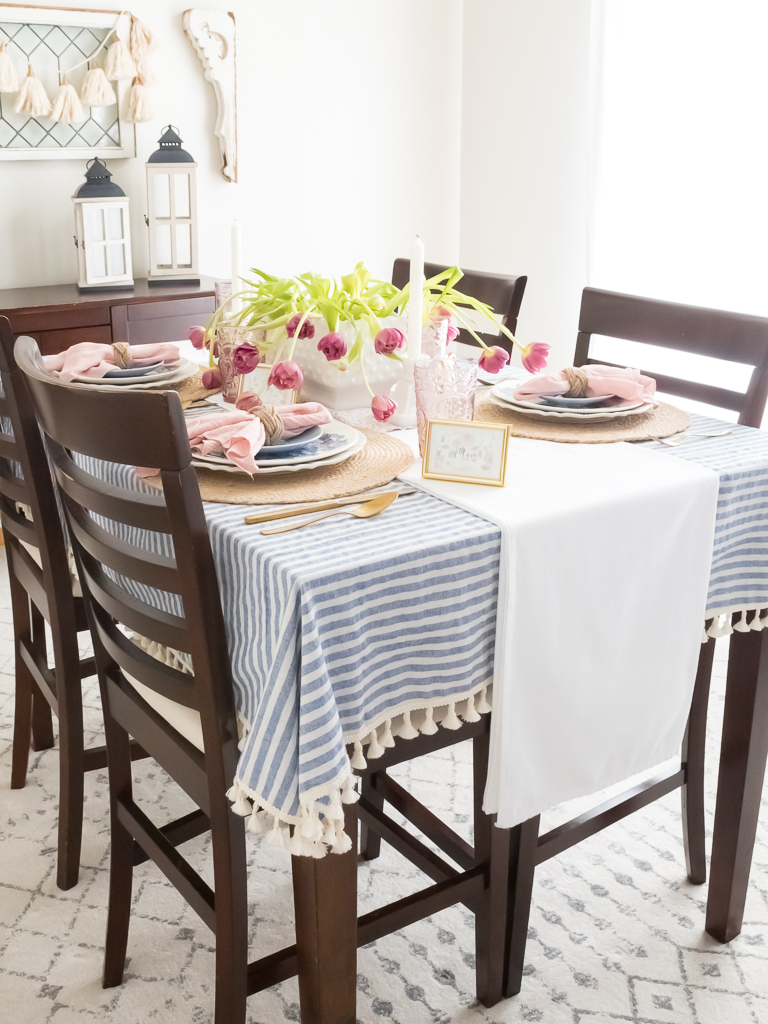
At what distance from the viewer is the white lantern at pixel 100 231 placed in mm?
3215

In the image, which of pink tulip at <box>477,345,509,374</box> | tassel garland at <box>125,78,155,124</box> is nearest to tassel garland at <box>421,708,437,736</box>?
pink tulip at <box>477,345,509,374</box>

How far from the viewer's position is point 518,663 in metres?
1.19

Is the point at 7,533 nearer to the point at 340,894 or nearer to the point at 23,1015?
the point at 23,1015

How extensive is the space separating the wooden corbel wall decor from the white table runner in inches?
104

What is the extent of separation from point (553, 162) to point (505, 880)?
9.66ft

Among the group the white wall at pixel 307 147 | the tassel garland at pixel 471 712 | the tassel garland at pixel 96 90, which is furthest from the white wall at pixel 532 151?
the tassel garland at pixel 471 712

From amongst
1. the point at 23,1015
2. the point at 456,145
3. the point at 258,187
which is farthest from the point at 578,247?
the point at 23,1015

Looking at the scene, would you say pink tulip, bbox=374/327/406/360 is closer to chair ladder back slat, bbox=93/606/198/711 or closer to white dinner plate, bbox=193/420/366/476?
white dinner plate, bbox=193/420/366/476

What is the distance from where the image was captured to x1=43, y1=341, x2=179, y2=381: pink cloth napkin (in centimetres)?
175

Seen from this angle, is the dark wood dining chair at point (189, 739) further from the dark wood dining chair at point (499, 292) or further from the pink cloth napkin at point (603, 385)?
the dark wood dining chair at point (499, 292)

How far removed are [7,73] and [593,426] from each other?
2526mm

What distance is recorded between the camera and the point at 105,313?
10.2 feet

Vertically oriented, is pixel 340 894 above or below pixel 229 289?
below

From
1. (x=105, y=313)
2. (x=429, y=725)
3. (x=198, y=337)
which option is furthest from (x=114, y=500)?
(x=105, y=313)
